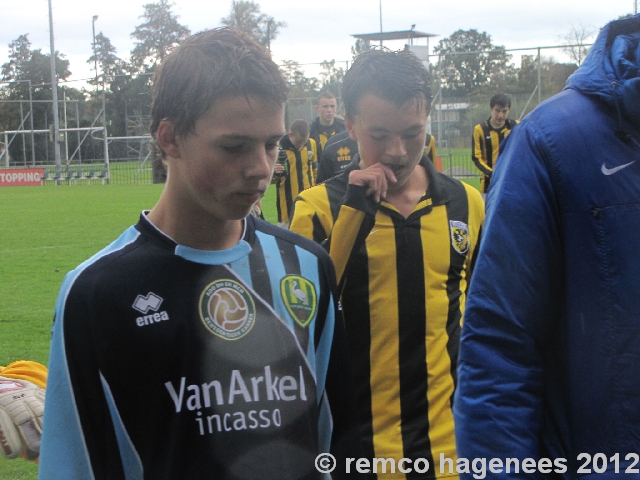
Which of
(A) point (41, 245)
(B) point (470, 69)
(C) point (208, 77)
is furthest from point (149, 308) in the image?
(B) point (470, 69)

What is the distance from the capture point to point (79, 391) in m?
1.85

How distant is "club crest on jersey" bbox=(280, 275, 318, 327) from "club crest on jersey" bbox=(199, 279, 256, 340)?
95 mm

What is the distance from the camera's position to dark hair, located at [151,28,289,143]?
1884 millimetres

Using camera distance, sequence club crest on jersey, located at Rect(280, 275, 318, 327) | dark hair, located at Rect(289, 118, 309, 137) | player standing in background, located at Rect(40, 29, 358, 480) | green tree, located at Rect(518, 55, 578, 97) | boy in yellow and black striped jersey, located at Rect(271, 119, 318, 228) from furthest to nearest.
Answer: green tree, located at Rect(518, 55, 578, 97), boy in yellow and black striped jersey, located at Rect(271, 119, 318, 228), dark hair, located at Rect(289, 118, 309, 137), club crest on jersey, located at Rect(280, 275, 318, 327), player standing in background, located at Rect(40, 29, 358, 480)

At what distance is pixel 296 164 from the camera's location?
433 inches

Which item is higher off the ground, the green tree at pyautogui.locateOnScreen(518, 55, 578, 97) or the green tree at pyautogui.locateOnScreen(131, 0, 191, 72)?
the green tree at pyautogui.locateOnScreen(131, 0, 191, 72)

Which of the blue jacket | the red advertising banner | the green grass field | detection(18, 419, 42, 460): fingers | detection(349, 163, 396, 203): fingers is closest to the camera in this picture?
the blue jacket

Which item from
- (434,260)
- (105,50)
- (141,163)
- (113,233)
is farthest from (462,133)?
(105,50)

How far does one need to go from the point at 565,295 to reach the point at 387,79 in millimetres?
1318

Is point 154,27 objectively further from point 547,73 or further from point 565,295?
point 565,295

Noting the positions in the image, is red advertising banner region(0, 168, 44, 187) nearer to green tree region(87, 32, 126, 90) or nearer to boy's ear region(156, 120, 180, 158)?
green tree region(87, 32, 126, 90)

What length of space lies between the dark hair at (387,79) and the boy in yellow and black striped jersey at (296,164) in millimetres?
7598

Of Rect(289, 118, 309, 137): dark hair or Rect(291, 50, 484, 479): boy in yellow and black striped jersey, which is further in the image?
Rect(289, 118, 309, 137): dark hair

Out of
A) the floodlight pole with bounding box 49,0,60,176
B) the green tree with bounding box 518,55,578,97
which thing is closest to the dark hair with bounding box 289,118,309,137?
the green tree with bounding box 518,55,578,97
